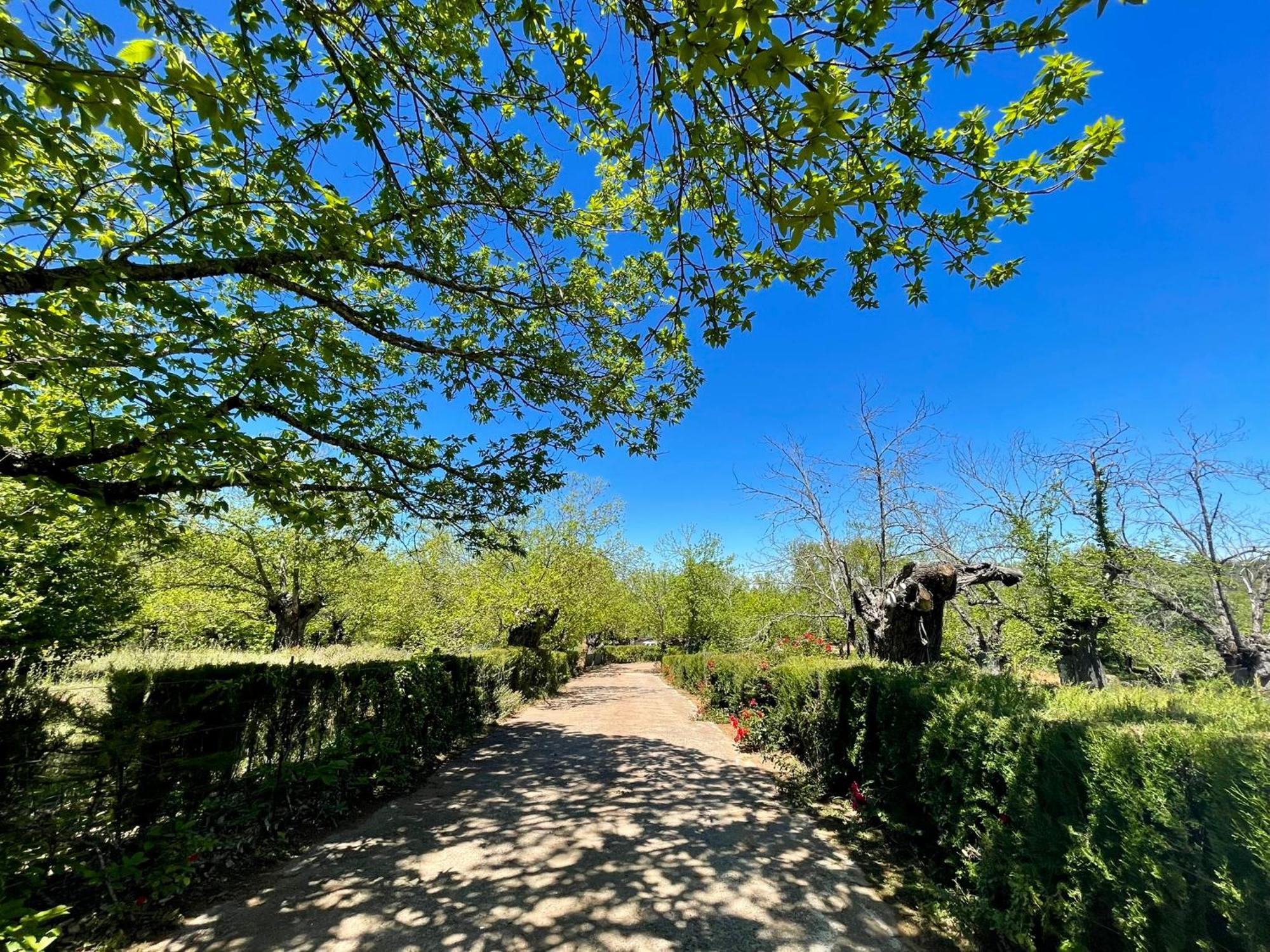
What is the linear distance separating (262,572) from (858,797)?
16099 millimetres

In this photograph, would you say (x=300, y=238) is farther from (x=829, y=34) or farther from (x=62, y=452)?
(x=829, y=34)

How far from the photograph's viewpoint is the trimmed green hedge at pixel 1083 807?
204 centimetres

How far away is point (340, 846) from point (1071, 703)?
6342 millimetres

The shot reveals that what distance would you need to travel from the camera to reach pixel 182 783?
3.77 m

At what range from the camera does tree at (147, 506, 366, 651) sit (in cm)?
1337

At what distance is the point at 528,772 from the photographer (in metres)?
7.04

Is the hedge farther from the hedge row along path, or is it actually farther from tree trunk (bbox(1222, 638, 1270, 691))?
tree trunk (bbox(1222, 638, 1270, 691))

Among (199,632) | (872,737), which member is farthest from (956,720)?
(199,632)

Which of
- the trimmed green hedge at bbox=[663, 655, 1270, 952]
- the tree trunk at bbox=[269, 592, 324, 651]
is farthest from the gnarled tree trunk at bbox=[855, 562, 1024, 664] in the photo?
the tree trunk at bbox=[269, 592, 324, 651]

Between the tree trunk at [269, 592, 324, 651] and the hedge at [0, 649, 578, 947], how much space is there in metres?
11.0

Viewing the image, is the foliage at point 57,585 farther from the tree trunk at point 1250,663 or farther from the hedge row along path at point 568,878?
the tree trunk at point 1250,663

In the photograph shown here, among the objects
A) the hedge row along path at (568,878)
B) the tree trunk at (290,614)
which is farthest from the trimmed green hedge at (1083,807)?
the tree trunk at (290,614)

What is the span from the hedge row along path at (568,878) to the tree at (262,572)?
10129 millimetres

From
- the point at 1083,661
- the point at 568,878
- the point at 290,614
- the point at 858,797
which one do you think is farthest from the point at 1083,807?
the point at 290,614
